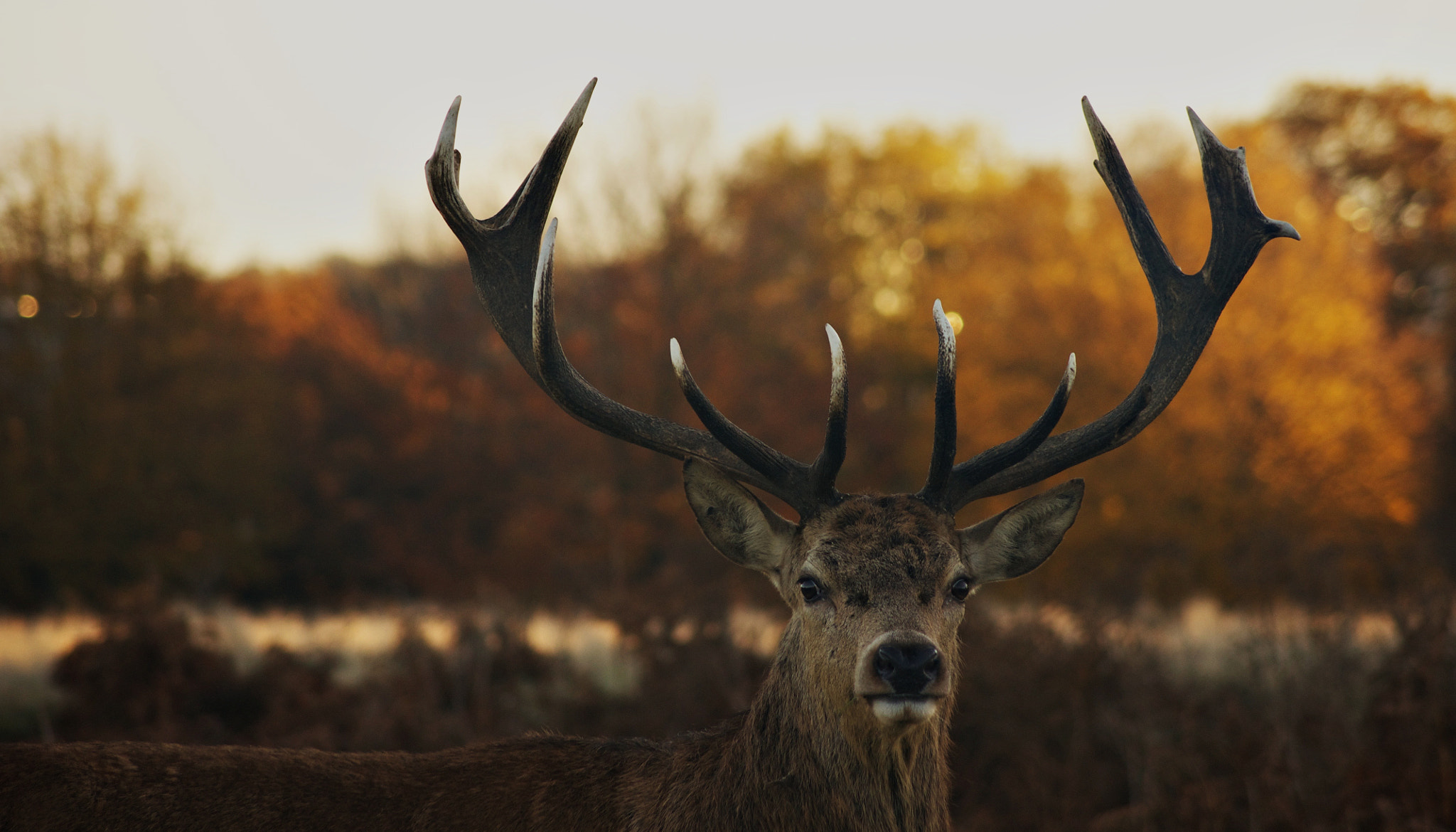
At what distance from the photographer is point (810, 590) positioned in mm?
3475

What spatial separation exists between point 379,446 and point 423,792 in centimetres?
2374

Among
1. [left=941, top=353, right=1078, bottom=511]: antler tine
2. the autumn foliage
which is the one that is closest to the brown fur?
[left=941, top=353, right=1078, bottom=511]: antler tine

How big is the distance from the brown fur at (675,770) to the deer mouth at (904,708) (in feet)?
0.14

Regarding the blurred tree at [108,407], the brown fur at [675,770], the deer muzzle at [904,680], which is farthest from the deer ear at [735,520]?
the blurred tree at [108,407]

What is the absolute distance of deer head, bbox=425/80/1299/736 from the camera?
3.26 metres

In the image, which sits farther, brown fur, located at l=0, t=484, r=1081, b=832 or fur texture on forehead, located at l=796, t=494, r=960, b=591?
fur texture on forehead, located at l=796, t=494, r=960, b=591

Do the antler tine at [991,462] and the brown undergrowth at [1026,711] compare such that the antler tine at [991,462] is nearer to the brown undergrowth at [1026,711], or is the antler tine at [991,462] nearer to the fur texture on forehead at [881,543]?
the fur texture on forehead at [881,543]

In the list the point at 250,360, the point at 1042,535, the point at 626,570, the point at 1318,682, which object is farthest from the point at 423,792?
the point at 250,360

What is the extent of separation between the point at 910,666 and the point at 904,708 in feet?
0.36

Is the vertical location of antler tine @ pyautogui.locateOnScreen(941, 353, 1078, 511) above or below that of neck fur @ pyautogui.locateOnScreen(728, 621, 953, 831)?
above

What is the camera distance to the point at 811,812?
3232 mm

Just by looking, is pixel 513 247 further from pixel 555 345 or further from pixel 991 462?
pixel 991 462

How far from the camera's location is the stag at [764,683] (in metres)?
3.07

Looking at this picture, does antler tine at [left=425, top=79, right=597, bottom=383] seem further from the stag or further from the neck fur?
the neck fur
